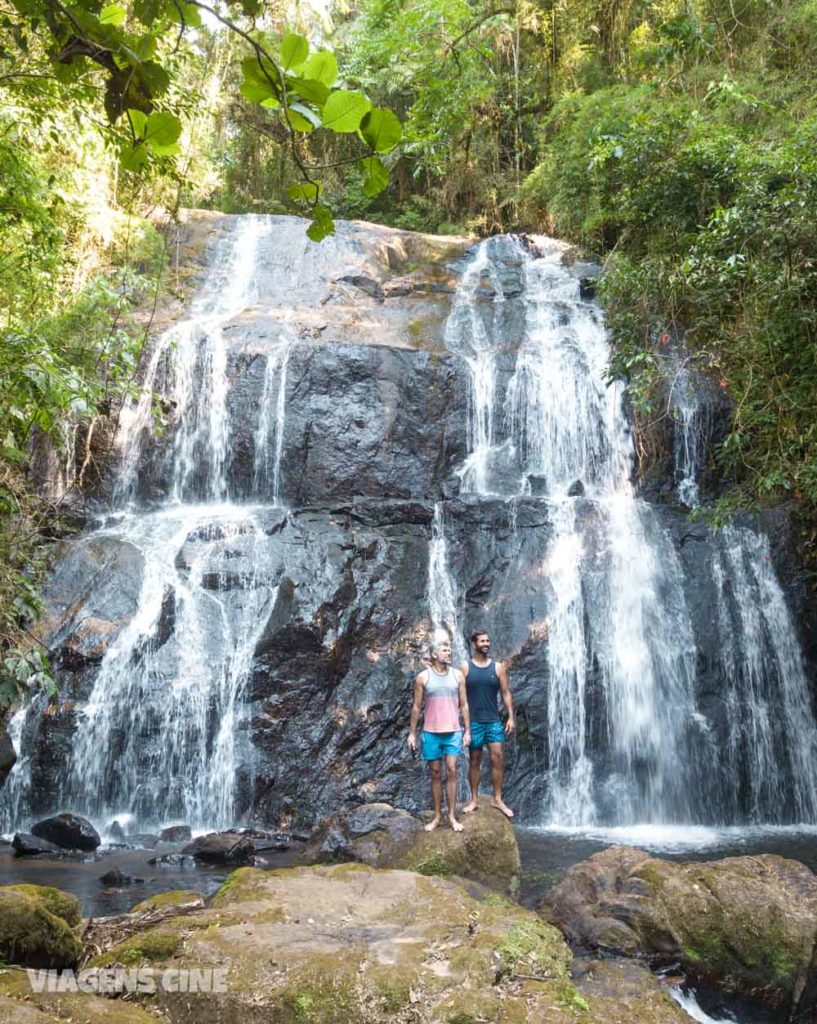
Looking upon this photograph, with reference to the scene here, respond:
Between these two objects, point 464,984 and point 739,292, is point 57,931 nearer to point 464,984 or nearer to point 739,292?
point 464,984

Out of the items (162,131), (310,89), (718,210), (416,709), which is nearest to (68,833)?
(416,709)

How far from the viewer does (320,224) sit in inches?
78.2

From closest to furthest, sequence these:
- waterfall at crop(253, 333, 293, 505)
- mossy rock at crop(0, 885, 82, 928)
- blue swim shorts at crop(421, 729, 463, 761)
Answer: mossy rock at crop(0, 885, 82, 928), blue swim shorts at crop(421, 729, 463, 761), waterfall at crop(253, 333, 293, 505)

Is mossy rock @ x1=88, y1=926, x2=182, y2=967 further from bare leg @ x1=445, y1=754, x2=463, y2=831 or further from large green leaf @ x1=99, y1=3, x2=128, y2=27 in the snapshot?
large green leaf @ x1=99, y1=3, x2=128, y2=27

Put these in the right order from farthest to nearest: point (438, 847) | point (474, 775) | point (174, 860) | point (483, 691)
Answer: point (174, 860) → point (474, 775) → point (483, 691) → point (438, 847)

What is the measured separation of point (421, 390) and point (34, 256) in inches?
252

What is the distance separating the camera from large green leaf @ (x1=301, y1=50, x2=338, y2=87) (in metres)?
1.53

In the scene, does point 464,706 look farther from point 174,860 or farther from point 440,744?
point 174,860

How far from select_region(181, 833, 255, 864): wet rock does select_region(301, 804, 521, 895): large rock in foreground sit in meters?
1.33

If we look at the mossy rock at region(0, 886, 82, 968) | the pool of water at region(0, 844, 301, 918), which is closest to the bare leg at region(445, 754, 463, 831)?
the pool of water at region(0, 844, 301, 918)

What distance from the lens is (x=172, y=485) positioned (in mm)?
12438

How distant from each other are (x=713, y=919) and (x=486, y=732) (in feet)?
6.81

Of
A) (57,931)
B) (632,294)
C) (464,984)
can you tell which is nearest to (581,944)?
(464,984)

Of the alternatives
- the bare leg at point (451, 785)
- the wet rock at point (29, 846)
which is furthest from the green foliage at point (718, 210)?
the wet rock at point (29, 846)
